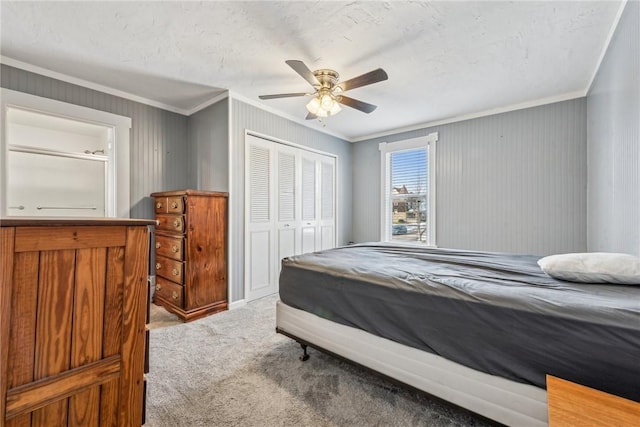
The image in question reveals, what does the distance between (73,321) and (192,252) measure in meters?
2.06

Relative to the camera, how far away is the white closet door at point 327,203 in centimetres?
459

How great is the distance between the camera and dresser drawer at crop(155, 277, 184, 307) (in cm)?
296

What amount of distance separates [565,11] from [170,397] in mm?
3635

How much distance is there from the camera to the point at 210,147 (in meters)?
3.49

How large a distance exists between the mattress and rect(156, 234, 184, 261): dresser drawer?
1.57 meters

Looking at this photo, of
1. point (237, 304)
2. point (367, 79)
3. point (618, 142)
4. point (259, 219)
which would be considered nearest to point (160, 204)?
point (259, 219)

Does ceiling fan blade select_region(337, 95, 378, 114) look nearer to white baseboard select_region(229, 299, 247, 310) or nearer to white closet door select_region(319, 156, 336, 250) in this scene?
white closet door select_region(319, 156, 336, 250)

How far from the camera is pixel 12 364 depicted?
816 millimetres

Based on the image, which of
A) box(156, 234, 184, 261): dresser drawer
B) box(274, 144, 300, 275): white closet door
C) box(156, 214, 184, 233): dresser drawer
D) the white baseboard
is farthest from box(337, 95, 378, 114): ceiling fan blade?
the white baseboard

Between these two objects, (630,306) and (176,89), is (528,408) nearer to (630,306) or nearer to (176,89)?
(630,306)

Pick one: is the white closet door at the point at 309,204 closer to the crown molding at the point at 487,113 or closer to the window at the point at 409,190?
the window at the point at 409,190

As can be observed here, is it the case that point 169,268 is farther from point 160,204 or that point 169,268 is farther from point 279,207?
point 279,207

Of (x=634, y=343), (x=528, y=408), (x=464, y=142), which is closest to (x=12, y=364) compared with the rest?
(x=528, y=408)

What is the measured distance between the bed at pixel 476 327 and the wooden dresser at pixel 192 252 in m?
1.41
